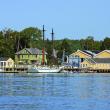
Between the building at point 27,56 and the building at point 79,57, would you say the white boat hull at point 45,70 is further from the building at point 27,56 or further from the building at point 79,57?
the building at point 79,57

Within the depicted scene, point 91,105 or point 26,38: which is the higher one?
point 26,38

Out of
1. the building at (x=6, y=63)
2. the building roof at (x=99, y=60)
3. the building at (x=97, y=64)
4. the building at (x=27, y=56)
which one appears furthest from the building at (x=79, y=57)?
the building at (x=6, y=63)

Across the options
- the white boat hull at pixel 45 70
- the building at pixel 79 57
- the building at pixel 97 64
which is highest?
the building at pixel 79 57

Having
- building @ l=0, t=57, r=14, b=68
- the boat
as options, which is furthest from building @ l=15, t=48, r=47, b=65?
the boat

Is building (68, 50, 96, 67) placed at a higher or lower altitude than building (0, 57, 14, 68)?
higher

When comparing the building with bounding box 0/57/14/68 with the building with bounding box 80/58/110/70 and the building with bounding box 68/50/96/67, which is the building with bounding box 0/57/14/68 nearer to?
the building with bounding box 68/50/96/67

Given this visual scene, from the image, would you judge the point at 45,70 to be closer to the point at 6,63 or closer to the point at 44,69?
the point at 44,69

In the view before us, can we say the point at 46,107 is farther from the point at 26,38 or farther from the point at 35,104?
the point at 26,38

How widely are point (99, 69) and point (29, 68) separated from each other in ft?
76.7

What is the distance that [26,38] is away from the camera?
18312cm

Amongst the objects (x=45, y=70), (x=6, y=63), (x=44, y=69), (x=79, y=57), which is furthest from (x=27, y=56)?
(x=45, y=70)

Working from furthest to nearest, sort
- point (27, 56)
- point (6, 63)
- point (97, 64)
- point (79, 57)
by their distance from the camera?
point (79, 57)
point (27, 56)
point (97, 64)
point (6, 63)

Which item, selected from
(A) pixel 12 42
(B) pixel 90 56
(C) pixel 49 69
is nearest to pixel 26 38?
(A) pixel 12 42

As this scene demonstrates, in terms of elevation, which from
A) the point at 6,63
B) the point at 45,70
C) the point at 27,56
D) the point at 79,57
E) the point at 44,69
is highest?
the point at 27,56
